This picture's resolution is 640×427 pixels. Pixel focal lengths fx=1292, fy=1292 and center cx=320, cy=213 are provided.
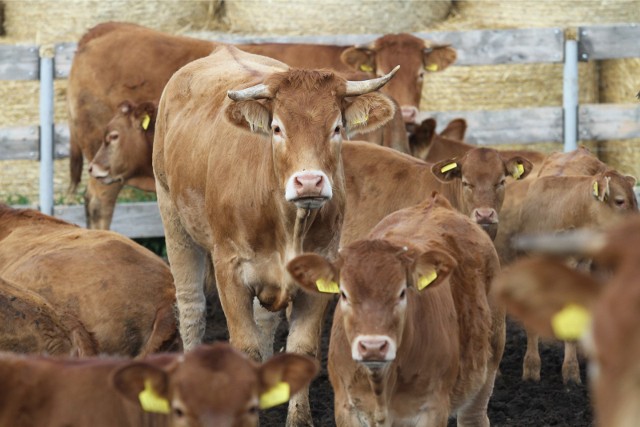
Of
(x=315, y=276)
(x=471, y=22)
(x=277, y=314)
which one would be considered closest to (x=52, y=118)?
(x=471, y=22)

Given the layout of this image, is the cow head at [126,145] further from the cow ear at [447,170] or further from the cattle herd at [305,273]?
the cow ear at [447,170]

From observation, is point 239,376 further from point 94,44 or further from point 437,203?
point 94,44

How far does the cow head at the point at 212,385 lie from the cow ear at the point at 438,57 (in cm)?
730

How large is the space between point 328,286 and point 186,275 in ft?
8.59

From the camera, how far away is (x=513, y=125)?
38.4ft

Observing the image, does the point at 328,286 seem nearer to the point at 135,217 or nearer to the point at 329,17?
the point at 135,217

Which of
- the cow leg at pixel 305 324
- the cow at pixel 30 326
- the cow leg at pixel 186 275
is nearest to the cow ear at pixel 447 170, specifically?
the cow leg at pixel 186 275

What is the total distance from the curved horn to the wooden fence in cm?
518

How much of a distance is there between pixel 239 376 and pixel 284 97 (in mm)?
2536

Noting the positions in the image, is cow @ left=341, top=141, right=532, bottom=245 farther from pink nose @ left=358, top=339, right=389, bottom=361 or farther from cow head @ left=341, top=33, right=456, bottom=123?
pink nose @ left=358, top=339, right=389, bottom=361

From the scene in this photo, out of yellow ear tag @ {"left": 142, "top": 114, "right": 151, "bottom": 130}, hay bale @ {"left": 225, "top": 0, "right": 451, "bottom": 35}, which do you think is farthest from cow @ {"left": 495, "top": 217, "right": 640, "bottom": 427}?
hay bale @ {"left": 225, "top": 0, "right": 451, "bottom": 35}

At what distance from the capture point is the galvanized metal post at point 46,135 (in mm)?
11555

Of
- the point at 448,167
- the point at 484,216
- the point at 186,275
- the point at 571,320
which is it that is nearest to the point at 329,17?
the point at 448,167

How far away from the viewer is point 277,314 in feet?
24.2
